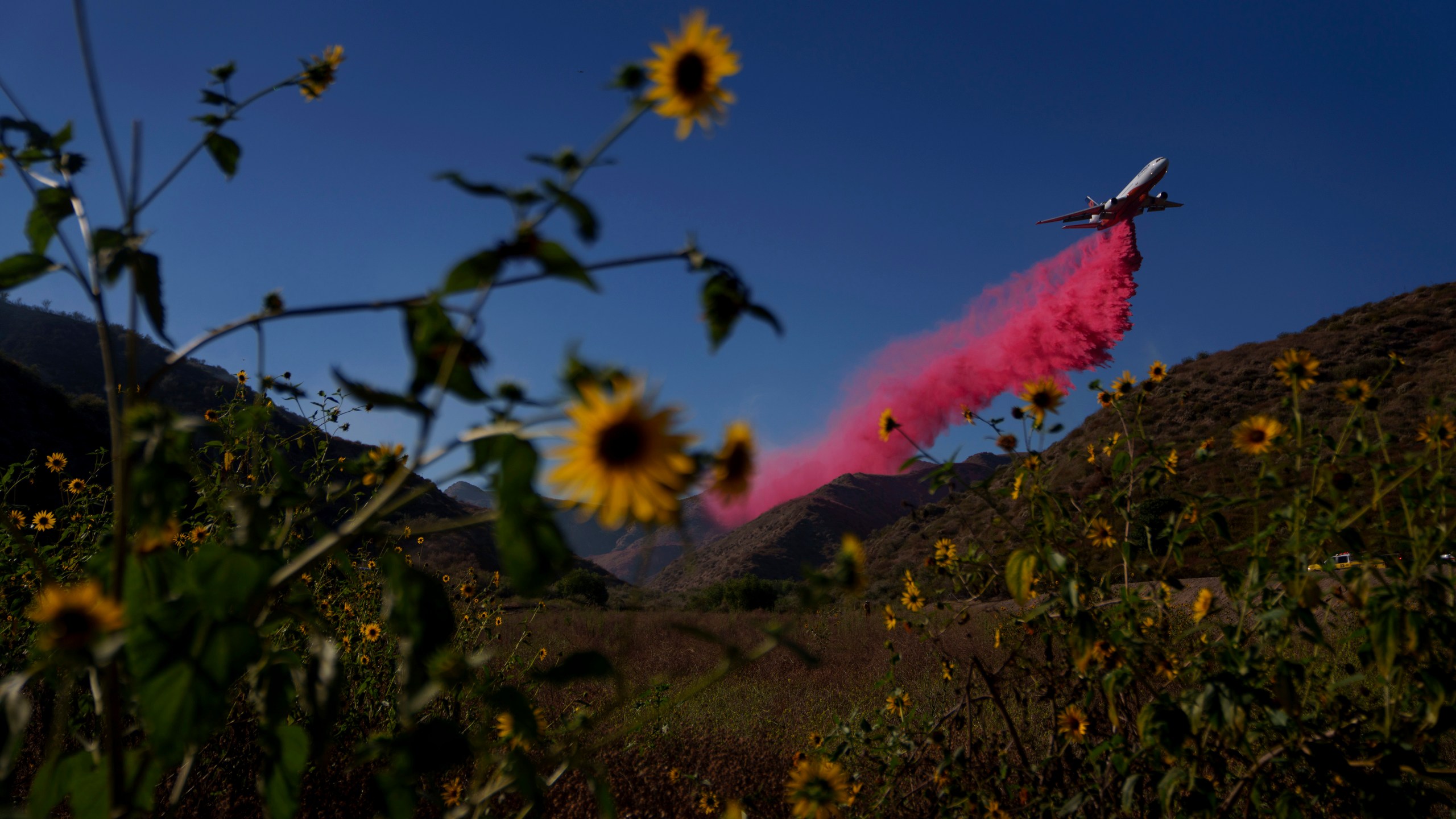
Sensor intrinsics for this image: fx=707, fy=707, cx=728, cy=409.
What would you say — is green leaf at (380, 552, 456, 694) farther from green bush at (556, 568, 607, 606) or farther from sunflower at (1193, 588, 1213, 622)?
green bush at (556, 568, 607, 606)

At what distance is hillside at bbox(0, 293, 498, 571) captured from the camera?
551 inches

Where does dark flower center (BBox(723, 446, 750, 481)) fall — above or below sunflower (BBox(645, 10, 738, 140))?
below

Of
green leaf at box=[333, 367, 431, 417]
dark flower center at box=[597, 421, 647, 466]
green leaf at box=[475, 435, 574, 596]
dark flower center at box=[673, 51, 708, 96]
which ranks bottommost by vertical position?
green leaf at box=[475, 435, 574, 596]

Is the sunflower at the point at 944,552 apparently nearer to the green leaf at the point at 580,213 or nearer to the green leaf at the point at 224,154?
the green leaf at the point at 580,213

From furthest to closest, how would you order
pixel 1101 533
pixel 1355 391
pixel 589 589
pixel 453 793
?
pixel 589 589
pixel 453 793
pixel 1101 533
pixel 1355 391

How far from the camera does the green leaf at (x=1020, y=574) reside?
138 cm

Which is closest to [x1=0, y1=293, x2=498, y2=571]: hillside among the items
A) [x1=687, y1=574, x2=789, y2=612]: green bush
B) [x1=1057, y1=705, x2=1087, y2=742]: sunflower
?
[x1=1057, y1=705, x2=1087, y2=742]: sunflower

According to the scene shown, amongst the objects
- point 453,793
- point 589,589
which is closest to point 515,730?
point 453,793

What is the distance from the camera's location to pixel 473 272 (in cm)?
63

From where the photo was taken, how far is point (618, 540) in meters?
89.4

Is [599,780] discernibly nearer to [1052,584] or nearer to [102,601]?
[102,601]

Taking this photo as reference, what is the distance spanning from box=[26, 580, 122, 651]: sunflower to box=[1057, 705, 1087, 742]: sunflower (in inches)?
76.3

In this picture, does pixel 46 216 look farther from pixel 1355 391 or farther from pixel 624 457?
pixel 1355 391

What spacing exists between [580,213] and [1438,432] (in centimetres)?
173
